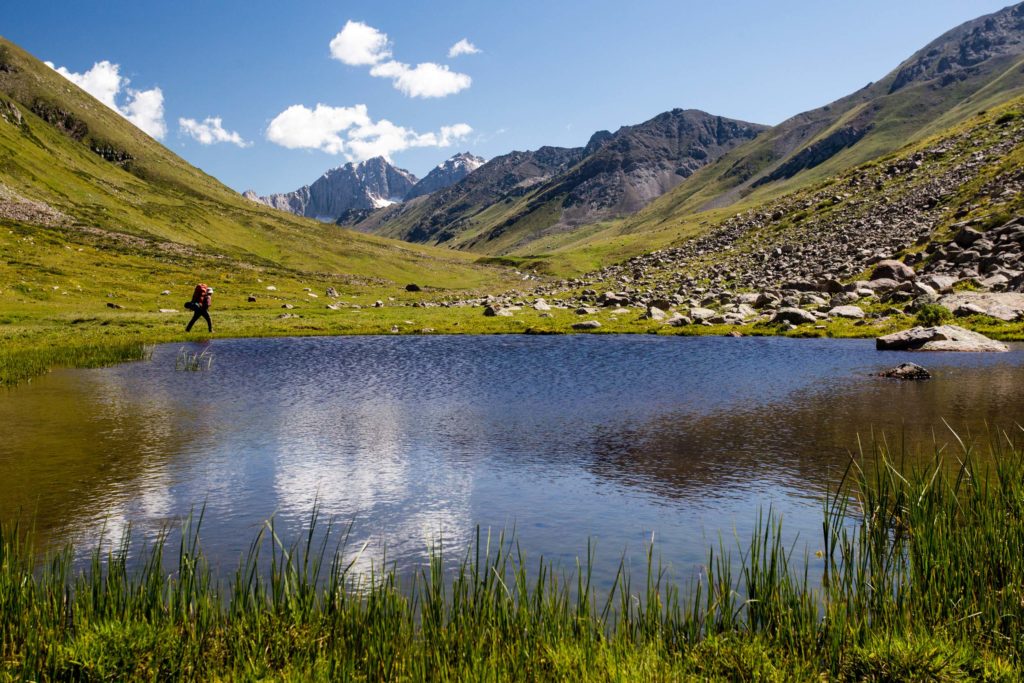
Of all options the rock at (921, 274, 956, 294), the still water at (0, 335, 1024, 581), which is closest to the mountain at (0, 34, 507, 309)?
the still water at (0, 335, 1024, 581)

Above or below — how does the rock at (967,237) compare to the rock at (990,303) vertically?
above

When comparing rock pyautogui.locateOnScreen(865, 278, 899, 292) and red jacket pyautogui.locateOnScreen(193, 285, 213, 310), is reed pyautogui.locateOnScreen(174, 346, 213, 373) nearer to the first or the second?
red jacket pyautogui.locateOnScreen(193, 285, 213, 310)

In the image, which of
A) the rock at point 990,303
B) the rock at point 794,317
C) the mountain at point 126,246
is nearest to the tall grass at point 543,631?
the rock at point 990,303

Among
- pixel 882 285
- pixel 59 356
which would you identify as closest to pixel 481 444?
pixel 59 356

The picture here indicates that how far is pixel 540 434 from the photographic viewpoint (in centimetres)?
2097

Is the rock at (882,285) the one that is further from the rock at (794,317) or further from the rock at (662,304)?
the rock at (662,304)

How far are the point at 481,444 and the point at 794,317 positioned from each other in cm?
3922

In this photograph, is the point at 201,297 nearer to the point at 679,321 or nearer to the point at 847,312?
the point at 679,321

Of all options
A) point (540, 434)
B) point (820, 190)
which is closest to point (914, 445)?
point (540, 434)

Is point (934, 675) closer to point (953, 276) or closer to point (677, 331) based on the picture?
point (677, 331)

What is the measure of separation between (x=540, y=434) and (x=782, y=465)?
24.3ft

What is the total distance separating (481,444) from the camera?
772 inches

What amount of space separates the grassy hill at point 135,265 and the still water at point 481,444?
13015 millimetres

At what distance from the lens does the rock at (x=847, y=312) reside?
50.6m
